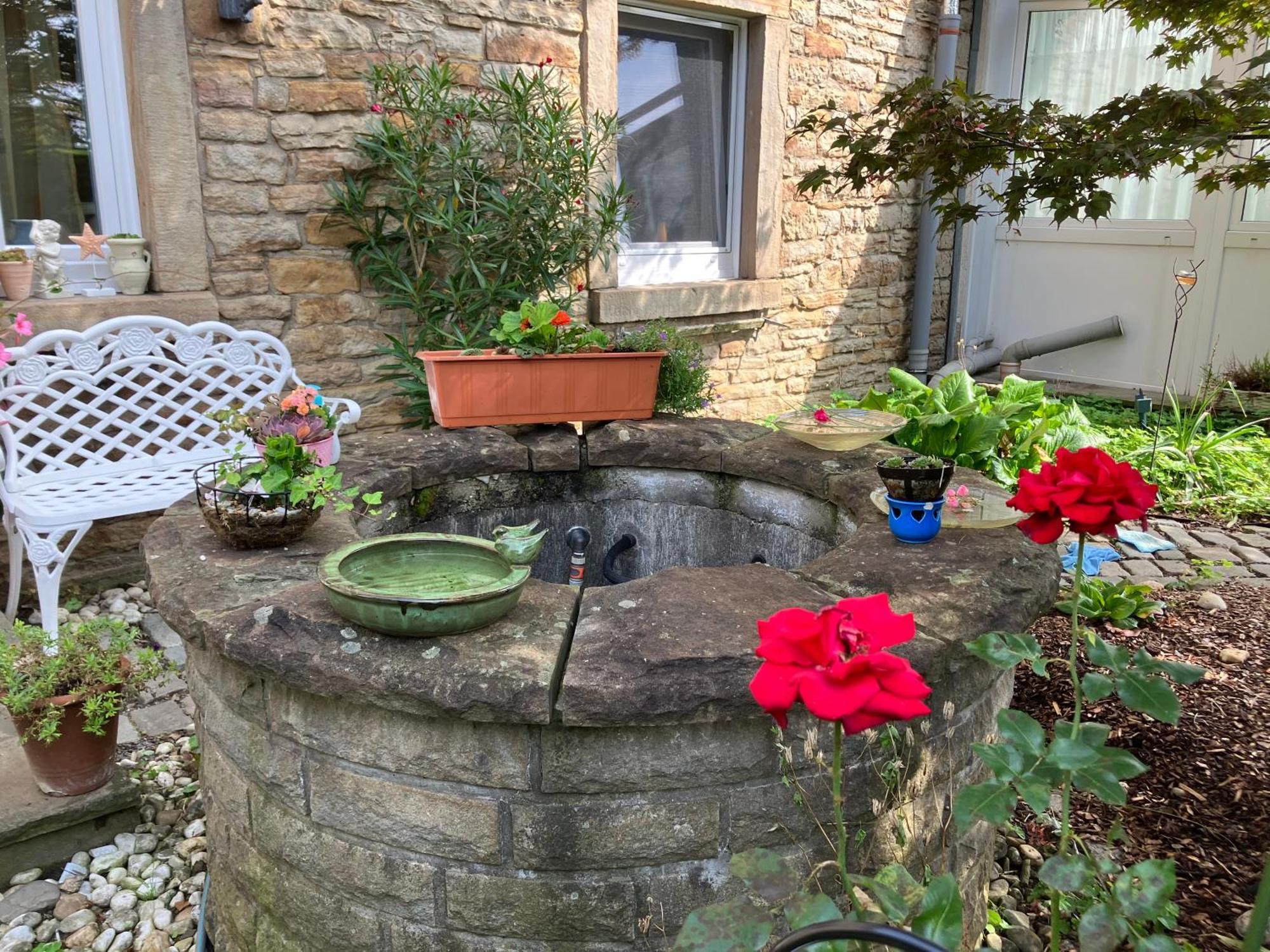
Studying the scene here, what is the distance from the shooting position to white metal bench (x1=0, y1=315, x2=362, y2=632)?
10.7 ft

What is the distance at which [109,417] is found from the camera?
365 centimetres

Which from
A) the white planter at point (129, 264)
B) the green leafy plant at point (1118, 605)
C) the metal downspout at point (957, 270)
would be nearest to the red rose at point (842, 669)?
the green leafy plant at point (1118, 605)

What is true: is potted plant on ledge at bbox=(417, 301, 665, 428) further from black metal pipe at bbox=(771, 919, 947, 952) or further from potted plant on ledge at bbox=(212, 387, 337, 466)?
black metal pipe at bbox=(771, 919, 947, 952)

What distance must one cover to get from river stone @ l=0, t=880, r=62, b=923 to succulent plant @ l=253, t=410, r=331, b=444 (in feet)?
3.92

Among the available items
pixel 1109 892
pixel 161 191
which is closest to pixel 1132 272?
pixel 161 191

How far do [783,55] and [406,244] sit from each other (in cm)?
284

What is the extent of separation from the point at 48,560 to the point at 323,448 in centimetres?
140

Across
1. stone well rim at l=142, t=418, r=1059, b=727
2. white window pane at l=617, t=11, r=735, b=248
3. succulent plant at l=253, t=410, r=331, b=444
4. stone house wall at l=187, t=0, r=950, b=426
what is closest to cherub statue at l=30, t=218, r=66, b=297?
stone house wall at l=187, t=0, r=950, b=426

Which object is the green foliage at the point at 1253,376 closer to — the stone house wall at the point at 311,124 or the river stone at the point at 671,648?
the stone house wall at the point at 311,124

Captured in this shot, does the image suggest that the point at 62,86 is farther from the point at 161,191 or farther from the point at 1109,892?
the point at 1109,892

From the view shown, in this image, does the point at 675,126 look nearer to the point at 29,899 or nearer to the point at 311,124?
the point at 311,124

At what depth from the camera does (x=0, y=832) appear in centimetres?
232

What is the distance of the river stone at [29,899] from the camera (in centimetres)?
224

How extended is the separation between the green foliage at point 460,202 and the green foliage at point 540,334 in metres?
1.20
